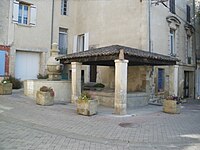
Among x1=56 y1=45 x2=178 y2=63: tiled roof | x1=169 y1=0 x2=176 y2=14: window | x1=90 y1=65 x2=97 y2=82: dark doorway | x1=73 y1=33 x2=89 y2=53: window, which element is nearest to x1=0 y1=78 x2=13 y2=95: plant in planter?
x1=56 y1=45 x2=178 y2=63: tiled roof

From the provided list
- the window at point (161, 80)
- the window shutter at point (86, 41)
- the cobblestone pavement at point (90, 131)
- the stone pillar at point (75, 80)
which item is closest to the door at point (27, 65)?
the window shutter at point (86, 41)

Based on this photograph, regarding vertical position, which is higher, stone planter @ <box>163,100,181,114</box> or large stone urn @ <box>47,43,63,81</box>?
large stone urn @ <box>47,43,63,81</box>

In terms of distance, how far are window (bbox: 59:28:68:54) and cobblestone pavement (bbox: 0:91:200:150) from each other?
10236 mm

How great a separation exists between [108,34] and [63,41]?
16.3ft

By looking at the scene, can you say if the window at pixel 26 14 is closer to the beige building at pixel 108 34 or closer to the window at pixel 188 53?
the beige building at pixel 108 34

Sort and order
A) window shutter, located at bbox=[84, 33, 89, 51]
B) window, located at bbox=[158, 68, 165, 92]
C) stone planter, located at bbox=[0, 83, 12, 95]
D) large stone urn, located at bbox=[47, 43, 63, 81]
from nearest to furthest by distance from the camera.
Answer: large stone urn, located at bbox=[47, 43, 63, 81] → stone planter, located at bbox=[0, 83, 12, 95] → window, located at bbox=[158, 68, 165, 92] → window shutter, located at bbox=[84, 33, 89, 51]

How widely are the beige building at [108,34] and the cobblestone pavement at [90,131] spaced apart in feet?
16.6

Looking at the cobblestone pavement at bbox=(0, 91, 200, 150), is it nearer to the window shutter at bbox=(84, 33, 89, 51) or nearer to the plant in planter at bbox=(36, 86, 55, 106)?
the plant in planter at bbox=(36, 86, 55, 106)

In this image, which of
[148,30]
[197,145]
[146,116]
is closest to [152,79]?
[148,30]

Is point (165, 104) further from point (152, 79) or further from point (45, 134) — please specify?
point (45, 134)

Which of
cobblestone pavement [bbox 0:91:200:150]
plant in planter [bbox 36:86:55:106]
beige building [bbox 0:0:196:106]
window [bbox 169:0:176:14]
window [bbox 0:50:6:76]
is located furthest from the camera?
window [bbox 169:0:176:14]

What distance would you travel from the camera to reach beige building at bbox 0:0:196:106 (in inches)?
552

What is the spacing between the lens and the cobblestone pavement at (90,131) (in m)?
5.62

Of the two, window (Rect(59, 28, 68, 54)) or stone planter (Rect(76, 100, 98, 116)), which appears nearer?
stone planter (Rect(76, 100, 98, 116))
